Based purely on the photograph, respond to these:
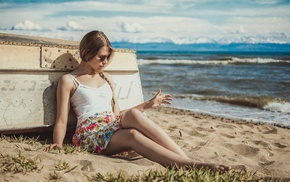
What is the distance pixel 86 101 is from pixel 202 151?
1.49m

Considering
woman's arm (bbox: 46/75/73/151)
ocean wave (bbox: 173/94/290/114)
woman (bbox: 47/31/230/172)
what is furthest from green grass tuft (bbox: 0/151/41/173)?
ocean wave (bbox: 173/94/290/114)

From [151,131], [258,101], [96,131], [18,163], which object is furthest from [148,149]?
[258,101]

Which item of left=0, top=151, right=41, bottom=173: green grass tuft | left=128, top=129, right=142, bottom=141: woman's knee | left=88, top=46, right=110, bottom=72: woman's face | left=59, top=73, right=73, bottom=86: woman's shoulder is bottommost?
left=0, top=151, right=41, bottom=173: green grass tuft

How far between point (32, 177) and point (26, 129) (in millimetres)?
1237

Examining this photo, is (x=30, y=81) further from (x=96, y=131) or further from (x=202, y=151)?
(x=202, y=151)

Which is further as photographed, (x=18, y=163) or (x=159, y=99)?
(x=159, y=99)

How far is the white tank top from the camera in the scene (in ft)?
11.3

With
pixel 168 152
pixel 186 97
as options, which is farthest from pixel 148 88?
pixel 168 152

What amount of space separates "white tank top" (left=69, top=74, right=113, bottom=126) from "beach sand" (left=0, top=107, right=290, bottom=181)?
52cm

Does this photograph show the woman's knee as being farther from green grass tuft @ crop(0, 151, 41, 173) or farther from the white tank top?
green grass tuft @ crop(0, 151, 41, 173)

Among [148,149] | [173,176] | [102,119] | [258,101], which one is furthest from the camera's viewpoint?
[258,101]

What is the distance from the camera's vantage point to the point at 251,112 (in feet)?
24.0

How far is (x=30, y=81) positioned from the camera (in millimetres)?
3510

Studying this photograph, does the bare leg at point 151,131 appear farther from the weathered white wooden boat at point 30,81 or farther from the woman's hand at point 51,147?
the weathered white wooden boat at point 30,81
